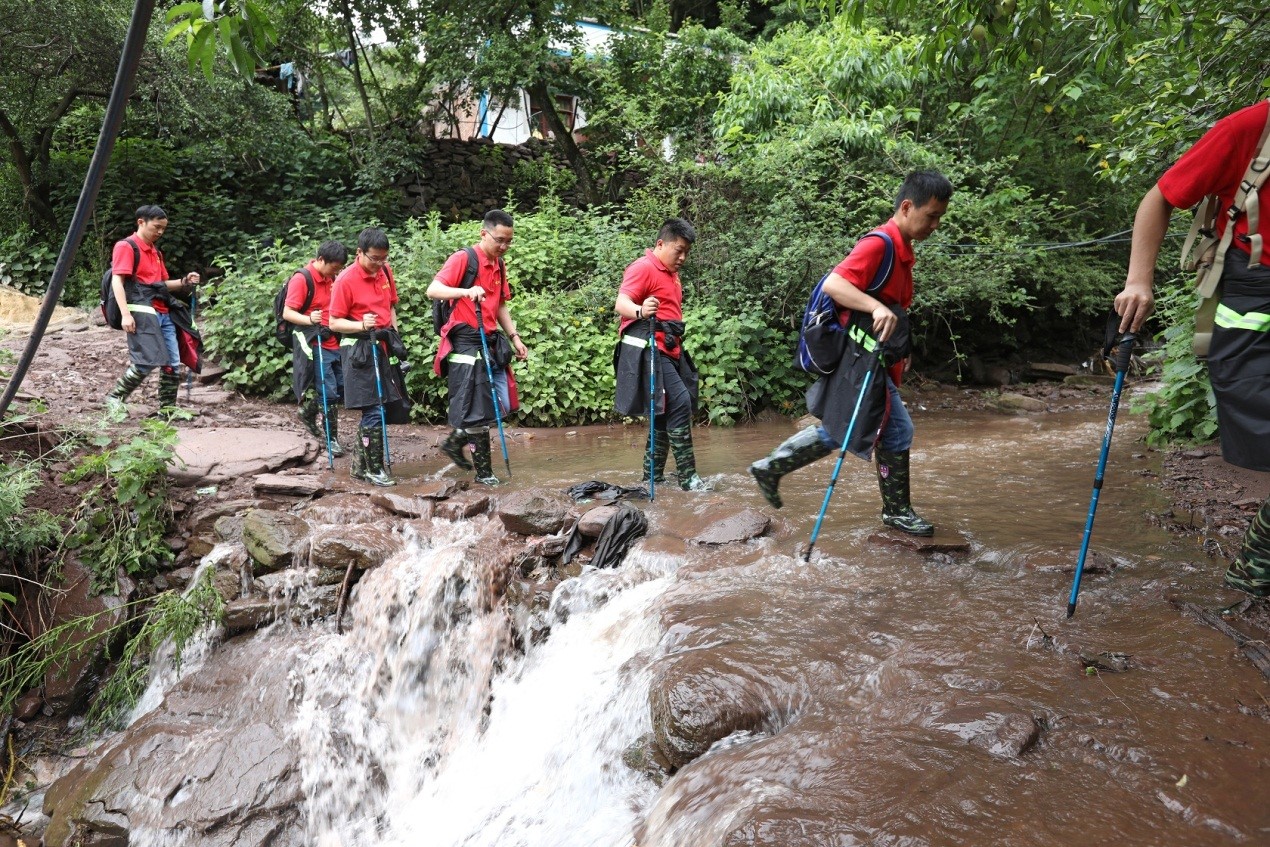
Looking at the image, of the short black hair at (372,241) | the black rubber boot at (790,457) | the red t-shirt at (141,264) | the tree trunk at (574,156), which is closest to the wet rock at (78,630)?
the red t-shirt at (141,264)

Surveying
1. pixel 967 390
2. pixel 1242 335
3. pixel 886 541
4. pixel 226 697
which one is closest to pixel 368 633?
pixel 226 697

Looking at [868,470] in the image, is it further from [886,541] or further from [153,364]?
[153,364]

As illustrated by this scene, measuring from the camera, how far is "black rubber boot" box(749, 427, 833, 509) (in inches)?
195

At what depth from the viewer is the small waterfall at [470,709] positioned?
382 centimetres

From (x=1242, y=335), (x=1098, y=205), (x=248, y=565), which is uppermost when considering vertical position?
(x=1098, y=205)

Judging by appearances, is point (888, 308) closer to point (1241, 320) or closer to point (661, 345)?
point (1241, 320)

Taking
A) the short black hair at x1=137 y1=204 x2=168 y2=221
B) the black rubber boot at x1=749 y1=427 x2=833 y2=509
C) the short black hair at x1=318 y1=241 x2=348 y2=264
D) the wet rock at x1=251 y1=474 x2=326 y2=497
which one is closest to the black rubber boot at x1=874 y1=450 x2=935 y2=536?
the black rubber boot at x1=749 y1=427 x2=833 y2=509

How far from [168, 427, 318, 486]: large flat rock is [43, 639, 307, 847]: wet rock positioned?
2.22 meters

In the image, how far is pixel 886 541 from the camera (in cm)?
492

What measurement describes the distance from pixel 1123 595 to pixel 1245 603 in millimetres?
482

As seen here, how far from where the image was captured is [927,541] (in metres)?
4.80

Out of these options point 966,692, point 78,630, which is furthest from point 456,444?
point 966,692

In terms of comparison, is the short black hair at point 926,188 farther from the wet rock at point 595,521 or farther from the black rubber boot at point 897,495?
the wet rock at point 595,521

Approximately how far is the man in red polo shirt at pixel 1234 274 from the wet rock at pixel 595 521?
10.4 feet
